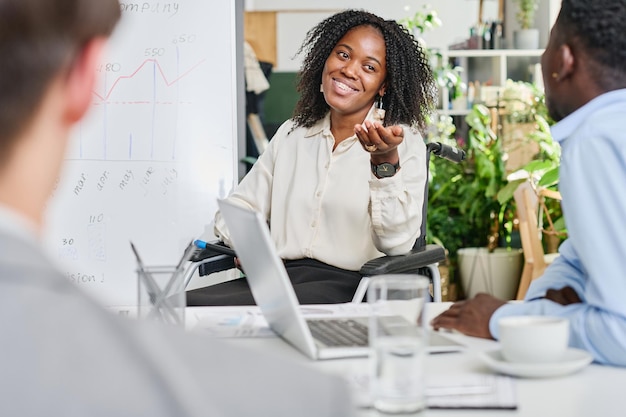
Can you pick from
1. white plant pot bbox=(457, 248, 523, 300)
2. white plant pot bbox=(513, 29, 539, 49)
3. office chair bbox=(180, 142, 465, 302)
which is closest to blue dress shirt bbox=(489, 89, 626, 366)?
office chair bbox=(180, 142, 465, 302)

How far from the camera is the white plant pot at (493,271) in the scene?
202 inches

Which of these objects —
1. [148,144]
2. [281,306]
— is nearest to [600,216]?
[281,306]

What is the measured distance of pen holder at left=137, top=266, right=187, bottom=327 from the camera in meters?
1.38

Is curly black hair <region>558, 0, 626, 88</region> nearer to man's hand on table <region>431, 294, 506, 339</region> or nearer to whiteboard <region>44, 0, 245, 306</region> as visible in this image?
man's hand on table <region>431, 294, 506, 339</region>

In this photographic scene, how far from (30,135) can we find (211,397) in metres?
0.18

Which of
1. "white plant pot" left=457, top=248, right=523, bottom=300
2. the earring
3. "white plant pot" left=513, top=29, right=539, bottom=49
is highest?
"white plant pot" left=513, top=29, right=539, bottom=49

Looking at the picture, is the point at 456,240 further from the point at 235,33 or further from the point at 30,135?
the point at 30,135

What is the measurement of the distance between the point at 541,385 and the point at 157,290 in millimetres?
559

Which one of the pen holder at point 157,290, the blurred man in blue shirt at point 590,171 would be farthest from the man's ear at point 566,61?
the pen holder at point 157,290

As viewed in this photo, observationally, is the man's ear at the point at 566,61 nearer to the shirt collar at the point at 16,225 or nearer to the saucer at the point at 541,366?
the saucer at the point at 541,366

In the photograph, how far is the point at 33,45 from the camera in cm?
50

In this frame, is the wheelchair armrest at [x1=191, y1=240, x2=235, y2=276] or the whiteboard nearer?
the wheelchair armrest at [x1=191, y1=240, x2=235, y2=276]

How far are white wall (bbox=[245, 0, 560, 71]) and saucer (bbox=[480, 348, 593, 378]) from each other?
5.68 meters

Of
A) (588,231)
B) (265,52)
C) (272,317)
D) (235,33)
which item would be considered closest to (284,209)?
(235,33)
